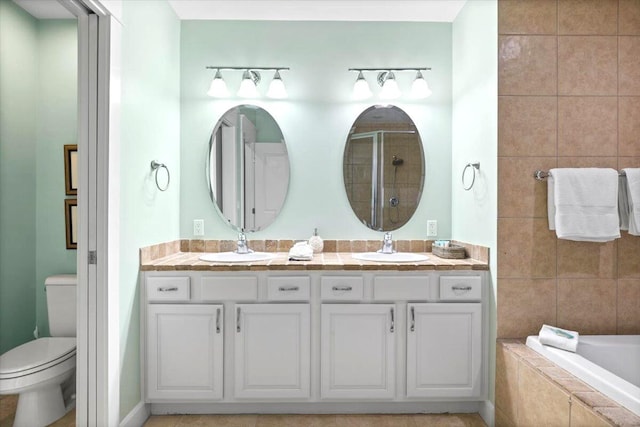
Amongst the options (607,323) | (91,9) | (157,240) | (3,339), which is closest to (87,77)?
(91,9)

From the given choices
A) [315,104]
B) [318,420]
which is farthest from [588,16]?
[318,420]

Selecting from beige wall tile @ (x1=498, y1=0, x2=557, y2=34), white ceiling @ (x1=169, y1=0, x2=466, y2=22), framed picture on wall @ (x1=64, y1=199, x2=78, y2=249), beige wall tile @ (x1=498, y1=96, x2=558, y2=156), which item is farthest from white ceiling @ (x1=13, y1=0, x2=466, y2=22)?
framed picture on wall @ (x1=64, y1=199, x2=78, y2=249)

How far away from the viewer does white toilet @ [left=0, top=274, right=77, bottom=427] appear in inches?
69.4

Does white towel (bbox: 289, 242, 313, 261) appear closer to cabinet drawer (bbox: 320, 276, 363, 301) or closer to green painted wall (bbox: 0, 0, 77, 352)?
cabinet drawer (bbox: 320, 276, 363, 301)

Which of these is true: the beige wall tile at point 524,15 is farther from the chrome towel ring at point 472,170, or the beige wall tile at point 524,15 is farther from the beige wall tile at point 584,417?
the beige wall tile at point 584,417

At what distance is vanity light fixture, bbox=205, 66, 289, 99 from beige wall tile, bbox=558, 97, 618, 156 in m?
1.70

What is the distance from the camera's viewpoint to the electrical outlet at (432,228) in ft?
9.24

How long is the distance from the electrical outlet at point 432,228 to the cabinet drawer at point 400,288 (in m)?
0.65

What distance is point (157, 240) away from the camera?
8.01 feet

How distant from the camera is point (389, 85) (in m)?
2.73

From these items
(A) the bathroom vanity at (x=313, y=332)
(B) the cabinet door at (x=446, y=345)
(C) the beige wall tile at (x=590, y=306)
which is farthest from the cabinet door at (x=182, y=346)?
(C) the beige wall tile at (x=590, y=306)

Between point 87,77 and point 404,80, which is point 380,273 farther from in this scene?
point 87,77

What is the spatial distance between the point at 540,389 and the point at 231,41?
107 inches

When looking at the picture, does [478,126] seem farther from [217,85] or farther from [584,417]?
[217,85]
